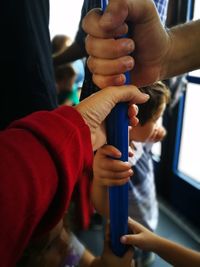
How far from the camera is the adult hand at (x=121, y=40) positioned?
0.34 metres

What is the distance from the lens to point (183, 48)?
0.51 metres

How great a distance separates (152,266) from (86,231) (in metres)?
0.49

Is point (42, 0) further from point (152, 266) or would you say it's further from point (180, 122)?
point (180, 122)

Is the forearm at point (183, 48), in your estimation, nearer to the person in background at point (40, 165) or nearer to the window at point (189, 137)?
the person in background at point (40, 165)

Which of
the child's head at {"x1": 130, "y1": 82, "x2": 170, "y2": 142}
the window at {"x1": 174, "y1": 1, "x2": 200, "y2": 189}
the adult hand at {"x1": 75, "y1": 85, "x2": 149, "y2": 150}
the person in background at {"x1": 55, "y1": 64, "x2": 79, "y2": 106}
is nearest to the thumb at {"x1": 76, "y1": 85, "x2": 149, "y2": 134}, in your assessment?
the adult hand at {"x1": 75, "y1": 85, "x2": 149, "y2": 150}

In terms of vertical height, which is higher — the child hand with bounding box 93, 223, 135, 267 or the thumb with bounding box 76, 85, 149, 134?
the thumb with bounding box 76, 85, 149, 134

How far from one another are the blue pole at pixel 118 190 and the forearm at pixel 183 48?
140 mm

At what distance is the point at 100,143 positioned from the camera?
0.46 m

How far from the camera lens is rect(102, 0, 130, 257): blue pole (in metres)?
0.40

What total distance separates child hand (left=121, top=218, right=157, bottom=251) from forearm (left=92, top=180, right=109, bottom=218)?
0.06m

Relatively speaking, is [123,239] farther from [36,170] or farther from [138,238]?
[36,170]

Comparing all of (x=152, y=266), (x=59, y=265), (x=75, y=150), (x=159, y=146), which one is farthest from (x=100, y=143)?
(x=159, y=146)

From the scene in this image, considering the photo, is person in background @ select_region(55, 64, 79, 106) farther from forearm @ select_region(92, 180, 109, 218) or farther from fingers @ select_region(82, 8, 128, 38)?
fingers @ select_region(82, 8, 128, 38)

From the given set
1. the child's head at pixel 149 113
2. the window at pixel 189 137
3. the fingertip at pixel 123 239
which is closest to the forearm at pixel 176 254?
the fingertip at pixel 123 239
